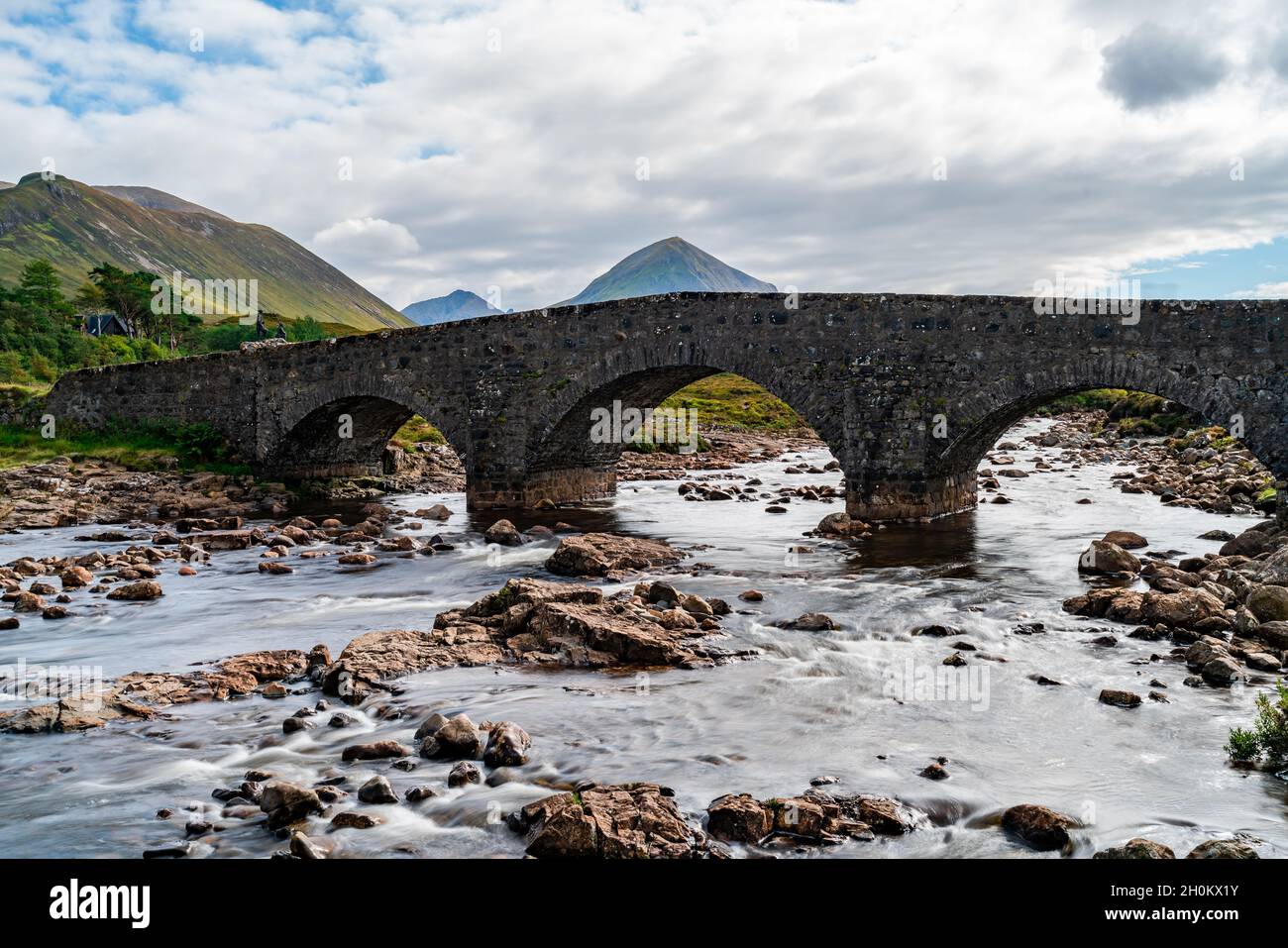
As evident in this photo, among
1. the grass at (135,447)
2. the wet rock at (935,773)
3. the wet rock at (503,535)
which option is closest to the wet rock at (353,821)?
the wet rock at (935,773)

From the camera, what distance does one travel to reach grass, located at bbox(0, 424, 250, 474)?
94.6 feet

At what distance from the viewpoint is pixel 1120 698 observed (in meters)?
8.81

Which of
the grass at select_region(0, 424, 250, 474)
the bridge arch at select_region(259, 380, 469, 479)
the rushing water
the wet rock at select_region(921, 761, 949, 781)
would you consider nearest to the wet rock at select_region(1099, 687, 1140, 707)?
the rushing water

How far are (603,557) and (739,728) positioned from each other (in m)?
7.82

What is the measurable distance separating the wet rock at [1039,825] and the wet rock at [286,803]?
15.5 ft

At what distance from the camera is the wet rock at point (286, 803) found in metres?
6.55

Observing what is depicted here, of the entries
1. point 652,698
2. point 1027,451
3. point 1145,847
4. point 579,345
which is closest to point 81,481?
point 579,345

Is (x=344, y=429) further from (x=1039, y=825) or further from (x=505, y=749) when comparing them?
(x=1039, y=825)

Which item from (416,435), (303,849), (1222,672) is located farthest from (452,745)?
(416,435)

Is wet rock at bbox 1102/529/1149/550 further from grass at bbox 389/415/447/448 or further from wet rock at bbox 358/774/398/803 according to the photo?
grass at bbox 389/415/447/448

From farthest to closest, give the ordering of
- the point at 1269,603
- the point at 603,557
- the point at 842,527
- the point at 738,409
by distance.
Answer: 1. the point at 738,409
2. the point at 842,527
3. the point at 603,557
4. the point at 1269,603
